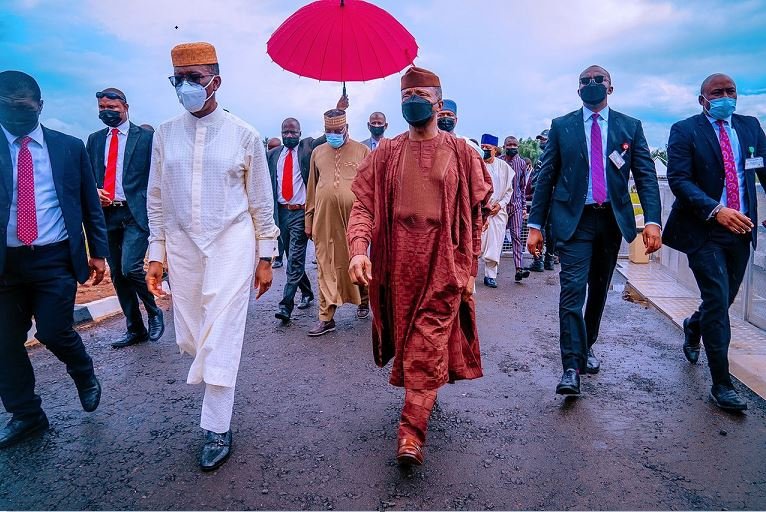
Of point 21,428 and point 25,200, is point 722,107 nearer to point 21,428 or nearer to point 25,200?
point 25,200

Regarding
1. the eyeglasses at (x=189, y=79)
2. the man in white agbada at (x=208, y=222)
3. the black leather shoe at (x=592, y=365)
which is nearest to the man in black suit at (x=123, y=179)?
the man in white agbada at (x=208, y=222)

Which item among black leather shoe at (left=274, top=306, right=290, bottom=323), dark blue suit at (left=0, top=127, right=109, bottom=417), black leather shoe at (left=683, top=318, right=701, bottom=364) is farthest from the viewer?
black leather shoe at (left=274, top=306, right=290, bottom=323)

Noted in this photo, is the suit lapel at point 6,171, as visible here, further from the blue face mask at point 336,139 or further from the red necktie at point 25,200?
the blue face mask at point 336,139

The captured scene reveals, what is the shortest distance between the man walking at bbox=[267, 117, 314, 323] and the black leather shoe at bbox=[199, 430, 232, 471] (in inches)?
126

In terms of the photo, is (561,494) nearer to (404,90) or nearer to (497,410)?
(497,410)

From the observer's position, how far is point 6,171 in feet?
11.7

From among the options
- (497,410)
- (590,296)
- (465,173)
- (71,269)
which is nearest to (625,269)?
(590,296)

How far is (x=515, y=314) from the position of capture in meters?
7.07

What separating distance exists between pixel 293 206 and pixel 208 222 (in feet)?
13.2

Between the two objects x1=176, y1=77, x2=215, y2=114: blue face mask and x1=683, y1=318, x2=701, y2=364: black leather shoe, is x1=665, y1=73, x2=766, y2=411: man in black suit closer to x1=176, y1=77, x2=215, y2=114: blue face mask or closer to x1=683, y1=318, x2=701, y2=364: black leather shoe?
x1=683, y1=318, x2=701, y2=364: black leather shoe

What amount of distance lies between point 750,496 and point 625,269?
23.7 feet

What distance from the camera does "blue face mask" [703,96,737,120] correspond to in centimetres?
424

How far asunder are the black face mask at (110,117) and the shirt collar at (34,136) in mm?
1831

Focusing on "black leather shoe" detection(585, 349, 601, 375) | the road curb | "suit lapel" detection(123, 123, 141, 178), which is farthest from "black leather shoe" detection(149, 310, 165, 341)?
"black leather shoe" detection(585, 349, 601, 375)
